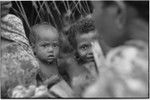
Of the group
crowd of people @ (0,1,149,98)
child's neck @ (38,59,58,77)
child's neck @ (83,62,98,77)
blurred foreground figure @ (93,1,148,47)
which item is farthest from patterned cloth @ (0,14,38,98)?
blurred foreground figure @ (93,1,148,47)

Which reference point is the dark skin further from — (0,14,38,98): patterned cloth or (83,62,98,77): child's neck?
(0,14,38,98): patterned cloth

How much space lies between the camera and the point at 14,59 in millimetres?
2793

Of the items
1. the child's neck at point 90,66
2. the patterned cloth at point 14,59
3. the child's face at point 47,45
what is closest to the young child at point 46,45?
the child's face at point 47,45

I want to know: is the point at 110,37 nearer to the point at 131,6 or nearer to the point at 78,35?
the point at 131,6

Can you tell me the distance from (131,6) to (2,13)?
3.98 feet

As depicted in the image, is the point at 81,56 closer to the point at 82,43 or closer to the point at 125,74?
the point at 82,43

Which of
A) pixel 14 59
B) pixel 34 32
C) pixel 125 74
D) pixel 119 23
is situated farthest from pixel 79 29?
pixel 125 74

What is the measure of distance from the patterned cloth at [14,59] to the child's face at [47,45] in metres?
0.88

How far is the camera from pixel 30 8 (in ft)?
13.1

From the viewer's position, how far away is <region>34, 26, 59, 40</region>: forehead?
3.90 meters

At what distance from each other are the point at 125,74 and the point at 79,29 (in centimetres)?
223

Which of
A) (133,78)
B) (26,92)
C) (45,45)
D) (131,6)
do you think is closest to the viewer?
(133,78)

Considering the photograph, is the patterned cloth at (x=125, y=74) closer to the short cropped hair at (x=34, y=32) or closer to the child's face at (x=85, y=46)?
the child's face at (x=85, y=46)

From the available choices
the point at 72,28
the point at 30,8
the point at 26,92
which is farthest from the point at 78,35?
the point at 26,92
